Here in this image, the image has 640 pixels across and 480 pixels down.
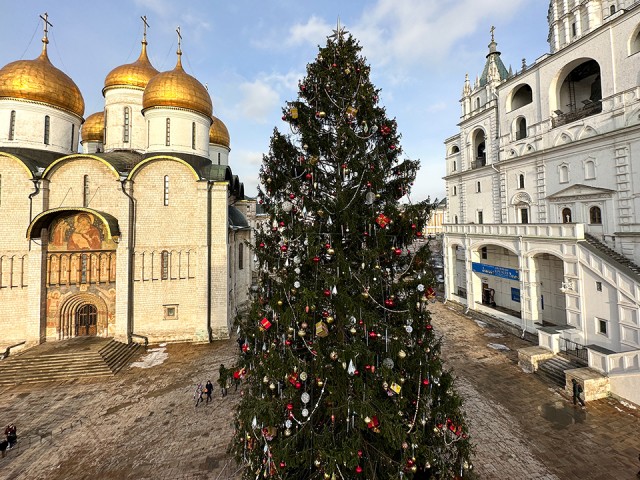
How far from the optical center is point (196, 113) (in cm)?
2067

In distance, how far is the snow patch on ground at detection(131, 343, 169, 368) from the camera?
15.4 metres

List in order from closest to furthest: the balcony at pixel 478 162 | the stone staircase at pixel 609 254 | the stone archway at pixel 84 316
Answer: the stone staircase at pixel 609 254, the stone archway at pixel 84 316, the balcony at pixel 478 162

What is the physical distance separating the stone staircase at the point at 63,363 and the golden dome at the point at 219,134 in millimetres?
18529

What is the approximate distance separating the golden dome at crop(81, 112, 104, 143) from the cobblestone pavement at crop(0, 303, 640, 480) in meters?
19.4

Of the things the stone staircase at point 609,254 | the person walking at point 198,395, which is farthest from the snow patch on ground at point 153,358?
the stone staircase at point 609,254

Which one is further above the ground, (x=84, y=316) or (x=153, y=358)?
(x=84, y=316)

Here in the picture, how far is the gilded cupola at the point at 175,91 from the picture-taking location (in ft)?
64.2

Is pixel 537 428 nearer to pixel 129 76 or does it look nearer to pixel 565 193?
pixel 565 193

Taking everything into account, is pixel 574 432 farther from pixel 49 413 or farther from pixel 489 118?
pixel 489 118

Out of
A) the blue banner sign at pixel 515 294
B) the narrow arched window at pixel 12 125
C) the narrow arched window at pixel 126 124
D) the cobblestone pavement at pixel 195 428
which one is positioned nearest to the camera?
the cobblestone pavement at pixel 195 428

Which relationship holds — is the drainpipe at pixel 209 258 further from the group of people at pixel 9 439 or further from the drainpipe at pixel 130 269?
the group of people at pixel 9 439

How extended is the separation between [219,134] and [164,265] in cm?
1478

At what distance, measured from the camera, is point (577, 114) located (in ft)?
61.9

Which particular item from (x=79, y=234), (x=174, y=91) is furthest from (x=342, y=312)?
(x=174, y=91)
